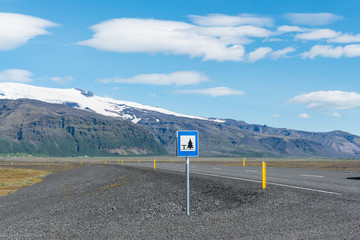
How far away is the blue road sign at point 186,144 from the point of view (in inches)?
515

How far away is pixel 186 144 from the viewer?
1317 cm

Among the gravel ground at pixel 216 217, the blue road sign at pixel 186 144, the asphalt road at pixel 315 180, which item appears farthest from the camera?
the asphalt road at pixel 315 180

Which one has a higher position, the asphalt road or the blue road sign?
the blue road sign

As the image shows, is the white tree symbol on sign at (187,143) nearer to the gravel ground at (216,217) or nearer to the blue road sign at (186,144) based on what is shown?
the blue road sign at (186,144)

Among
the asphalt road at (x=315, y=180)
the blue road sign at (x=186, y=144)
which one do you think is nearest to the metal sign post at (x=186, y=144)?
the blue road sign at (x=186, y=144)

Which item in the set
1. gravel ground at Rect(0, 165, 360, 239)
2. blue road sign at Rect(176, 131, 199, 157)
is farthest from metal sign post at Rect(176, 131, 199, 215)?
gravel ground at Rect(0, 165, 360, 239)

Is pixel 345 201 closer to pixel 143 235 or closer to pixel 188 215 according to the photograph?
pixel 188 215

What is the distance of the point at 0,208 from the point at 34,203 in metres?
2.22

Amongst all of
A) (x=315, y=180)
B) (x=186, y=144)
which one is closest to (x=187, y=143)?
(x=186, y=144)

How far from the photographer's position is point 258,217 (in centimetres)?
1277

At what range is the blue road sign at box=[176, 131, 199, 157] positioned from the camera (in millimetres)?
13086

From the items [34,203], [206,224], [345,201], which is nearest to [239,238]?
[206,224]

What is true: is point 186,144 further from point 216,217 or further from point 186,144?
point 216,217

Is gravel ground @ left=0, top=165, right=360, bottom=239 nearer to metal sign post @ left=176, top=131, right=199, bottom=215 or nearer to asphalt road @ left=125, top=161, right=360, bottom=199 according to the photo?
asphalt road @ left=125, top=161, right=360, bottom=199
